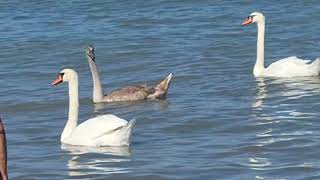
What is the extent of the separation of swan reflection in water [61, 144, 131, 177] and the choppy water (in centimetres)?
1

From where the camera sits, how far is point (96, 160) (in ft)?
37.1

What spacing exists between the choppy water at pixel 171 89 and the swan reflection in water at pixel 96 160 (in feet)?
0.05

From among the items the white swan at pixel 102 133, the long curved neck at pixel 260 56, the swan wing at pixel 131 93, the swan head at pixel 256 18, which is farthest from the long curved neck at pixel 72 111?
the swan head at pixel 256 18

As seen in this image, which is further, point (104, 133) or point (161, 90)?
point (161, 90)

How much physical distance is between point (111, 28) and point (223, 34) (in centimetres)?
290

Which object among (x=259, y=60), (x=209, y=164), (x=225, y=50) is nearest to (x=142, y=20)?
(x=225, y=50)

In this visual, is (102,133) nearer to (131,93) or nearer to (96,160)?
(96,160)

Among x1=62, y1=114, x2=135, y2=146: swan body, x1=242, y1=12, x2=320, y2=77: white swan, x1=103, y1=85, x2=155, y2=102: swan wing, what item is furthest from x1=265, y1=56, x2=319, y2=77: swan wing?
x1=62, y1=114, x2=135, y2=146: swan body

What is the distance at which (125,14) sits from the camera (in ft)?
83.7

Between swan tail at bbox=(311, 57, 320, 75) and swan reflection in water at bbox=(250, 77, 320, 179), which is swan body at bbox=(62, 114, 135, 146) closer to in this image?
swan reflection in water at bbox=(250, 77, 320, 179)

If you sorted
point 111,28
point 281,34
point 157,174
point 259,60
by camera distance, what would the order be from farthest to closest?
1. point 111,28
2. point 281,34
3. point 259,60
4. point 157,174

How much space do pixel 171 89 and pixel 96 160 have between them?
491 cm

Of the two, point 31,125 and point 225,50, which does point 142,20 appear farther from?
point 31,125

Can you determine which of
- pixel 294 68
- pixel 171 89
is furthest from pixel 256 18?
pixel 171 89
